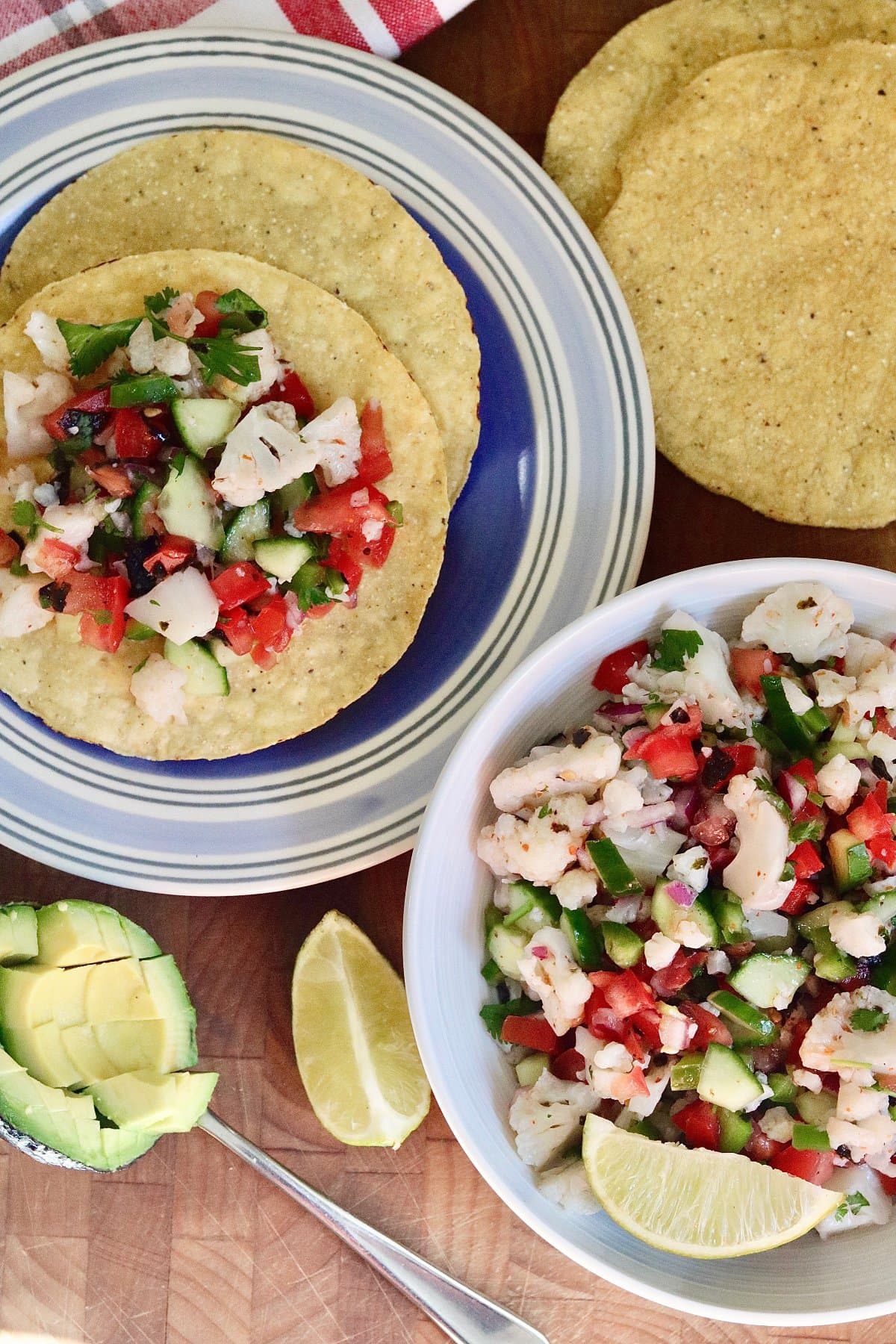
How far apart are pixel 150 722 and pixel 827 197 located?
1932 millimetres

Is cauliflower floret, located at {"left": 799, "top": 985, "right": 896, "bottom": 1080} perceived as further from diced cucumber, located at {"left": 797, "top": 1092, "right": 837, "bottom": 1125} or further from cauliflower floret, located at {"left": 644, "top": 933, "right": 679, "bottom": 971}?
cauliflower floret, located at {"left": 644, "top": 933, "right": 679, "bottom": 971}

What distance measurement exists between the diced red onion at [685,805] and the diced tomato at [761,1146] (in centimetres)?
59

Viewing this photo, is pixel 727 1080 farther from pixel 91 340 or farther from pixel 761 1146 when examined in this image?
pixel 91 340

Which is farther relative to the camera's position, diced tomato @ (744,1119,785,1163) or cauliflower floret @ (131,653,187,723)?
cauliflower floret @ (131,653,187,723)

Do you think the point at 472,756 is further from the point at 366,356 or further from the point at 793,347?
the point at 793,347

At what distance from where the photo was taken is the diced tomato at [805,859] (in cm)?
208

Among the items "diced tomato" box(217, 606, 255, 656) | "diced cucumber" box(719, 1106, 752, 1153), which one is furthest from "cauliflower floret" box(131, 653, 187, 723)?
"diced cucumber" box(719, 1106, 752, 1153)

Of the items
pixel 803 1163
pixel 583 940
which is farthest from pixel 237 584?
pixel 803 1163

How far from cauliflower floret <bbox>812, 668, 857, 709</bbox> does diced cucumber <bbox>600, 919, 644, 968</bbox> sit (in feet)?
1.87

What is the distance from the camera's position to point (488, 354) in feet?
8.48

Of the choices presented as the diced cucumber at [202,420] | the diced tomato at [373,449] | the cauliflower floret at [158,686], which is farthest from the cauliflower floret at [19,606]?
the diced tomato at [373,449]

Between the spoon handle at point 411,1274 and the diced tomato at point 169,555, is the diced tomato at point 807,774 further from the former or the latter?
the spoon handle at point 411,1274

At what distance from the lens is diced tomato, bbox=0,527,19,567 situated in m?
2.41

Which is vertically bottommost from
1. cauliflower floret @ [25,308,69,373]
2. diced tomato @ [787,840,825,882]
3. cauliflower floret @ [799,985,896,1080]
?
cauliflower floret @ [799,985,896,1080]
